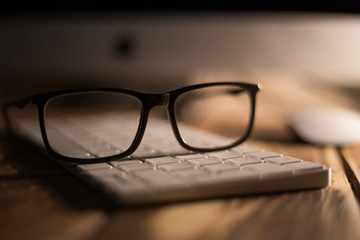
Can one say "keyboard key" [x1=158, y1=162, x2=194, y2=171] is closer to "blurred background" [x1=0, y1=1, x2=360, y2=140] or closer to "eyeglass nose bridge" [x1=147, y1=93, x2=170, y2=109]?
"eyeglass nose bridge" [x1=147, y1=93, x2=170, y2=109]

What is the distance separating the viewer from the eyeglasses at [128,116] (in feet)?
1.51

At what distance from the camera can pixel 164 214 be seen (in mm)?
311

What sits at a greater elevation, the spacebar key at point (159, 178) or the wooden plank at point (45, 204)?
the spacebar key at point (159, 178)

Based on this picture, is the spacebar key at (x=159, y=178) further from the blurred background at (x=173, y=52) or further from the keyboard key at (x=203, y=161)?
the blurred background at (x=173, y=52)

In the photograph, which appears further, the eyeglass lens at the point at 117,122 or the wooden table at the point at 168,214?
the eyeglass lens at the point at 117,122

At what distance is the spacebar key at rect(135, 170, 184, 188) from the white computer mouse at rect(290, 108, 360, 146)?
12.0 inches

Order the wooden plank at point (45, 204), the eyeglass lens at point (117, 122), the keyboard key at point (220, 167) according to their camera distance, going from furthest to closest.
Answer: the eyeglass lens at point (117, 122) < the keyboard key at point (220, 167) < the wooden plank at point (45, 204)

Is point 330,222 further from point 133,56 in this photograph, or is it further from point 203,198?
point 133,56

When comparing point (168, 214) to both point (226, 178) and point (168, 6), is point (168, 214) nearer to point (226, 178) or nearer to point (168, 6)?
point (226, 178)

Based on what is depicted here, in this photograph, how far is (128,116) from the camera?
0.75m

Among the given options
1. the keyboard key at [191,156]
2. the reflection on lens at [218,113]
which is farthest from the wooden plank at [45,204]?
the reflection on lens at [218,113]

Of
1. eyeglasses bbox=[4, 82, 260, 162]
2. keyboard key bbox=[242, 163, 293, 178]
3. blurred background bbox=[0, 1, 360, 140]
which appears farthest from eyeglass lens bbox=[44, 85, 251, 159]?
blurred background bbox=[0, 1, 360, 140]

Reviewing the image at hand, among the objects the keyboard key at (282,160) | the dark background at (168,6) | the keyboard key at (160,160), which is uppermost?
the dark background at (168,6)

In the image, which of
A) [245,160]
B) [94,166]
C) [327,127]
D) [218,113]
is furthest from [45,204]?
[218,113]
